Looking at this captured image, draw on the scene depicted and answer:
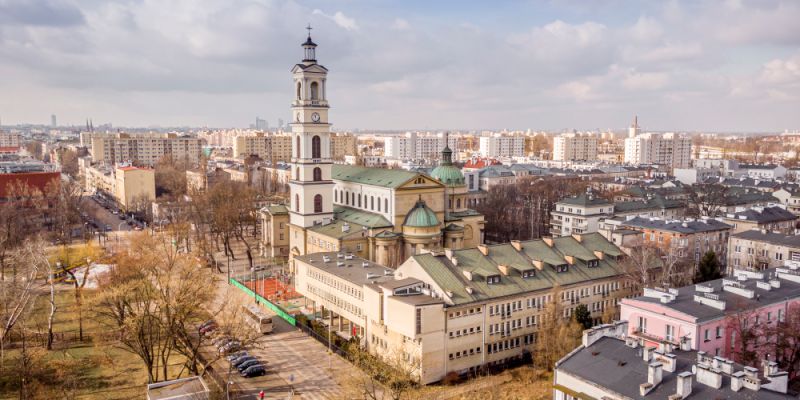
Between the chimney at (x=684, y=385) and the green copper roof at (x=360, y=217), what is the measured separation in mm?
43896

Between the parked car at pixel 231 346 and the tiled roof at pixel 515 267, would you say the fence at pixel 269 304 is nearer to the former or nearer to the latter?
the parked car at pixel 231 346

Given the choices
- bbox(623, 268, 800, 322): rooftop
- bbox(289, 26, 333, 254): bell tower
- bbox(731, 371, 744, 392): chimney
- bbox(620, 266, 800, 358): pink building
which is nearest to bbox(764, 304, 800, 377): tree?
bbox(620, 266, 800, 358): pink building

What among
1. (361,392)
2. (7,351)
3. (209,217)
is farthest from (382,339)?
(209,217)

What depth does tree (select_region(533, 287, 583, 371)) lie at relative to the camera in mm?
37875

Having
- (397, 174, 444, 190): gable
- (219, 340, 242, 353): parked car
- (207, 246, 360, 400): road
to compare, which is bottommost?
(207, 246, 360, 400): road

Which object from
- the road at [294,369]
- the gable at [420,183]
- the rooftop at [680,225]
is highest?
the gable at [420,183]

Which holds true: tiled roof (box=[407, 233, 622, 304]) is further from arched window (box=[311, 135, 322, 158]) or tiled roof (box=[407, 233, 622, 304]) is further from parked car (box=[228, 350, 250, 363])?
arched window (box=[311, 135, 322, 158])

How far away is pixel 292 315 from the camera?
52875mm

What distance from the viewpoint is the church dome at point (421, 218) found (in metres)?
64.3

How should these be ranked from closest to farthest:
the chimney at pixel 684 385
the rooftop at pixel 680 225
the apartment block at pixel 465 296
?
the chimney at pixel 684 385 < the apartment block at pixel 465 296 < the rooftop at pixel 680 225

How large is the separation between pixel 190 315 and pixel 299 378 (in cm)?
828

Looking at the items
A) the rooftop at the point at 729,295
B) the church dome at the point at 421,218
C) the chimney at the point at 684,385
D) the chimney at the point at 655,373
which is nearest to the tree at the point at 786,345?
the rooftop at the point at 729,295

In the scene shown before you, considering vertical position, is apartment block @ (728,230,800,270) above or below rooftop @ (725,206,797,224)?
below

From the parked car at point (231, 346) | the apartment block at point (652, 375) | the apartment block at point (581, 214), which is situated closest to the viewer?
the apartment block at point (652, 375)
